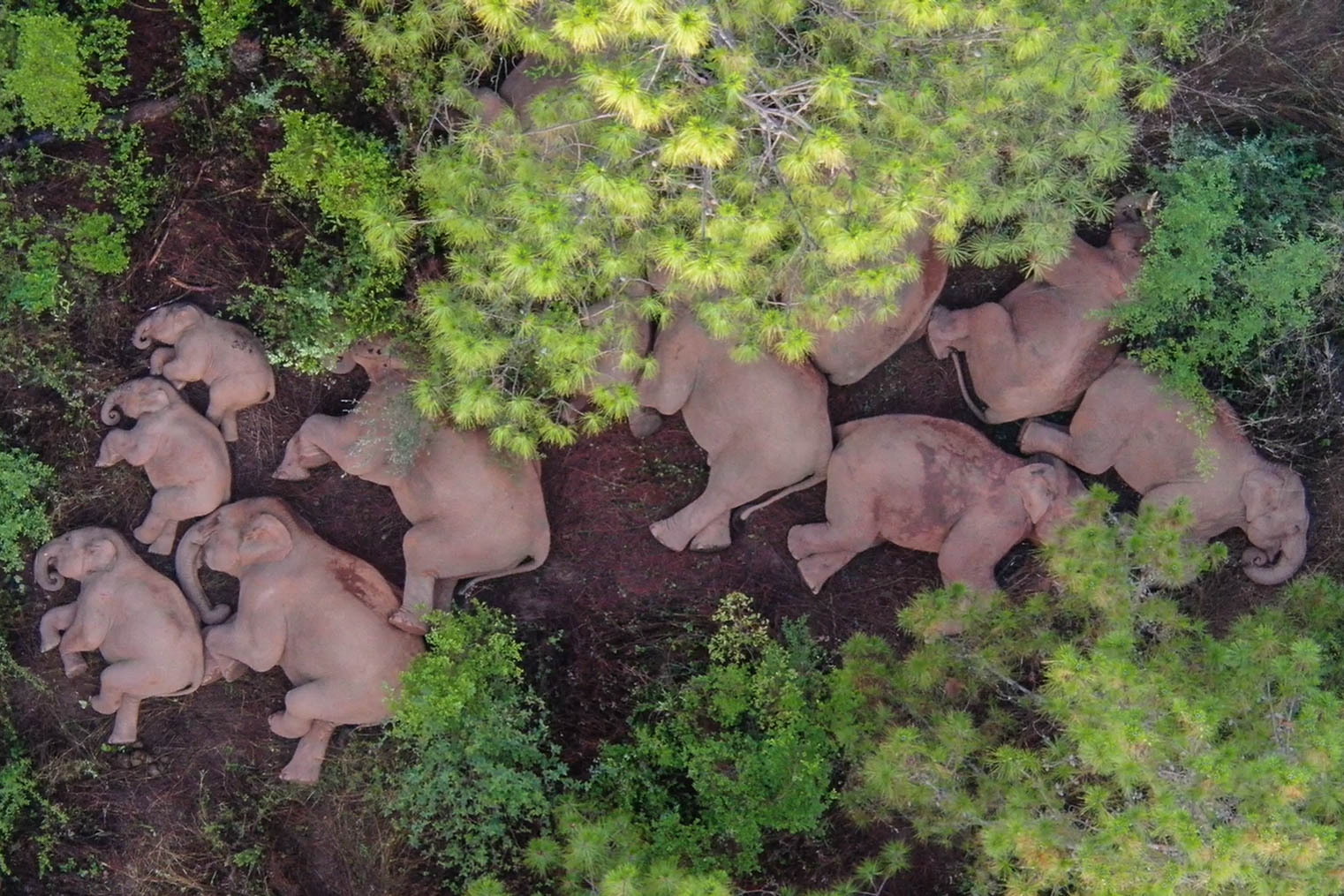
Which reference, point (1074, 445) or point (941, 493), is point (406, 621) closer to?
point (941, 493)

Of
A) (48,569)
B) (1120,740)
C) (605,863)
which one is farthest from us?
(48,569)

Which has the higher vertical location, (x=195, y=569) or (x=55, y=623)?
(x=195, y=569)

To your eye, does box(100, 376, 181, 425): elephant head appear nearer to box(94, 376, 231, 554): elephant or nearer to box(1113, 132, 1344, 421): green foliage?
box(94, 376, 231, 554): elephant

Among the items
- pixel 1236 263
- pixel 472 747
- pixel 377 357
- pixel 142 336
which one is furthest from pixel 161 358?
pixel 1236 263

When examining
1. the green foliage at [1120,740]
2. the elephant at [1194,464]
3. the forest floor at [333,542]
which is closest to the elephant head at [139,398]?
the forest floor at [333,542]

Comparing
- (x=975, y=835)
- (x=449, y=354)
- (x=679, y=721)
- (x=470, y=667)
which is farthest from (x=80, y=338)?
(x=975, y=835)

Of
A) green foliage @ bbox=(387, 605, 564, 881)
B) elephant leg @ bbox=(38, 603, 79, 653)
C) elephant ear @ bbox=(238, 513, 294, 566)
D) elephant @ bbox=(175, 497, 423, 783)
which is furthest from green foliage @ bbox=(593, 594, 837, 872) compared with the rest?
elephant leg @ bbox=(38, 603, 79, 653)

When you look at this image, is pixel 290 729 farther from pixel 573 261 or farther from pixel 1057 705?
pixel 1057 705

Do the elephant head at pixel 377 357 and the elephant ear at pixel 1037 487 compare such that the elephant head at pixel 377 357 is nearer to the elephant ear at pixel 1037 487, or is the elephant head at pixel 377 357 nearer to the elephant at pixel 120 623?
the elephant at pixel 120 623
